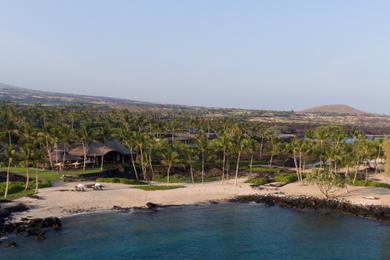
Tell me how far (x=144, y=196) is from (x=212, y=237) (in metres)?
21.1

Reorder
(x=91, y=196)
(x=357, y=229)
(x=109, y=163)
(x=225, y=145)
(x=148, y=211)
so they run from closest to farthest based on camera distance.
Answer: (x=357, y=229), (x=148, y=211), (x=91, y=196), (x=225, y=145), (x=109, y=163)

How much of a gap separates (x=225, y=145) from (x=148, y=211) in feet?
80.8

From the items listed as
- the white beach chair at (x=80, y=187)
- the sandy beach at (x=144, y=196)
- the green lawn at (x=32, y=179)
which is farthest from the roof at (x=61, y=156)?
the white beach chair at (x=80, y=187)

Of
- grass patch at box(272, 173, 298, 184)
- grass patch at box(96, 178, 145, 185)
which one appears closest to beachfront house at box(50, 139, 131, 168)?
grass patch at box(96, 178, 145, 185)

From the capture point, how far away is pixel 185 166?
9650cm

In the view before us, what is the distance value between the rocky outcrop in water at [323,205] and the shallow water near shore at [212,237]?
8.17 feet

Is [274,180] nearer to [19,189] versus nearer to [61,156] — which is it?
[61,156]

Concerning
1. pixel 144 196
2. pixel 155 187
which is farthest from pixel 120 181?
pixel 144 196

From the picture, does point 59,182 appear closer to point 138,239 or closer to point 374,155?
point 138,239

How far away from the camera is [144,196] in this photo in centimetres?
6969

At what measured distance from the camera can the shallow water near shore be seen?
148 ft

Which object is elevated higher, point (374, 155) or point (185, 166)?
point (374, 155)

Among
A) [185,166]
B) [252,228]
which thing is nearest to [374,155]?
[185,166]

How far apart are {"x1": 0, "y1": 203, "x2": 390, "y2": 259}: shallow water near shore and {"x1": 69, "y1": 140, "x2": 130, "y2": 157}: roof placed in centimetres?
3740
